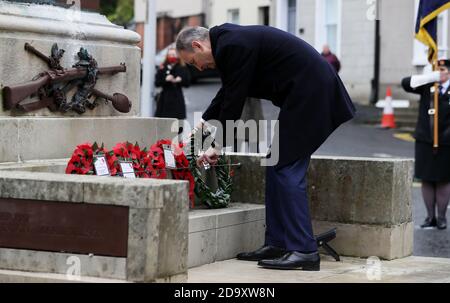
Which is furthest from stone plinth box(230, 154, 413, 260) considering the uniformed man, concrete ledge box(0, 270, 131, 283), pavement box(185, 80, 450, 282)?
the uniformed man

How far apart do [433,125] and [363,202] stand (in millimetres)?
4198

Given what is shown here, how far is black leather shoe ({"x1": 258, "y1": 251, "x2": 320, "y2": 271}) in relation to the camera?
22.7 ft

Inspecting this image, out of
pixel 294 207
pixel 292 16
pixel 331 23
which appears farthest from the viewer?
pixel 292 16

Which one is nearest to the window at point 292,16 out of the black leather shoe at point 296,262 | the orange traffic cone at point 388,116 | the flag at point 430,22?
the orange traffic cone at point 388,116

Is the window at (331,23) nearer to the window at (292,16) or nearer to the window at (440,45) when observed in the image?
the window at (292,16)

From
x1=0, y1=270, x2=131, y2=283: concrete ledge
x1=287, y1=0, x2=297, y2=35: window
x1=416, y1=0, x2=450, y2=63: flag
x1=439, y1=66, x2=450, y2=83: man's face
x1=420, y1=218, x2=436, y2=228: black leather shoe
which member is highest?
x1=287, y1=0, x2=297, y2=35: window

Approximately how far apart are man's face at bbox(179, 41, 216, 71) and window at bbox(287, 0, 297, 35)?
24196mm

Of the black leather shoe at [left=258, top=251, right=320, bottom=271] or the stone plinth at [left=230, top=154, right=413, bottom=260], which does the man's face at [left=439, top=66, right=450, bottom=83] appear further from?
the black leather shoe at [left=258, top=251, right=320, bottom=271]

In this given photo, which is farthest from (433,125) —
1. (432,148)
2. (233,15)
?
(233,15)

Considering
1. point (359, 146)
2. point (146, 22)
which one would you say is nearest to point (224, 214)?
point (146, 22)

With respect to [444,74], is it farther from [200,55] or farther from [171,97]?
[171,97]

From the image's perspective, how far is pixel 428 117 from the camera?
11.8 m
